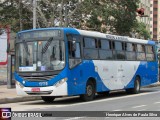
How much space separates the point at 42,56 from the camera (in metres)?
17.2

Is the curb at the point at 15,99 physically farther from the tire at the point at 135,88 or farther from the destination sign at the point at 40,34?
the tire at the point at 135,88

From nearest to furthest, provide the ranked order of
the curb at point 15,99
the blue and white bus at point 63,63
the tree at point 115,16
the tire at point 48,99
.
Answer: the blue and white bus at point 63,63 → the curb at point 15,99 → the tire at point 48,99 → the tree at point 115,16

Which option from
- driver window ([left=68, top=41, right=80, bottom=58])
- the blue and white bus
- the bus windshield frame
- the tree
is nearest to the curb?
the blue and white bus

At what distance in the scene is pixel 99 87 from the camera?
19625 millimetres

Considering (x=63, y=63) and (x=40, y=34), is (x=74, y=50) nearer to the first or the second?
(x=63, y=63)

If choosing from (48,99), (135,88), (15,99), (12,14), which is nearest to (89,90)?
(48,99)

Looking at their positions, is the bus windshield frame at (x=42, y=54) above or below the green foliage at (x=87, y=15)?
below

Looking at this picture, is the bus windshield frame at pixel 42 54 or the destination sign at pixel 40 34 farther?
the destination sign at pixel 40 34

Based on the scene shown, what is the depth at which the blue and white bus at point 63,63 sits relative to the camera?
1697cm

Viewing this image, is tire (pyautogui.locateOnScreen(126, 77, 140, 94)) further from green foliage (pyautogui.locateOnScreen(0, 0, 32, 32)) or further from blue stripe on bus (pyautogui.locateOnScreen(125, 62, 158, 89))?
green foliage (pyautogui.locateOnScreen(0, 0, 32, 32))

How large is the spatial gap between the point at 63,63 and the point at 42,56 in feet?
3.13

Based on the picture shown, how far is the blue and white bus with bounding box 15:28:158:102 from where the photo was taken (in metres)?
17.0

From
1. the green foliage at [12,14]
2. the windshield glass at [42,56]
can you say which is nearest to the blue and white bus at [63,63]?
the windshield glass at [42,56]

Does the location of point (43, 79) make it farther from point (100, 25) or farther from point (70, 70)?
point (100, 25)
